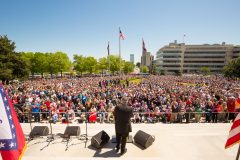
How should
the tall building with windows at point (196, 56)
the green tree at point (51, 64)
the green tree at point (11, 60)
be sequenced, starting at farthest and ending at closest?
the tall building with windows at point (196, 56), the green tree at point (51, 64), the green tree at point (11, 60)

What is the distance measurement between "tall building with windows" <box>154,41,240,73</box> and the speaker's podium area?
13715 centimetres

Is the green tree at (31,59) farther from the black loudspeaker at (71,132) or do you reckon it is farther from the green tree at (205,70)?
the green tree at (205,70)

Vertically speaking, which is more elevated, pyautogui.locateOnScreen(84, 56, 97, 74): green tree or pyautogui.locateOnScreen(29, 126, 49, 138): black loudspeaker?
pyautogui.locateOnScreen(84, 56, 97, 74): green tree

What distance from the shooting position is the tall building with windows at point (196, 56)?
13525 centimetres

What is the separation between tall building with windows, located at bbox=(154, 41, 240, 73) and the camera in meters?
135

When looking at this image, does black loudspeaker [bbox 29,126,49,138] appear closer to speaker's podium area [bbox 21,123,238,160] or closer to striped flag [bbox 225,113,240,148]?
speaker's podium area [bbox 21,123,238,160]

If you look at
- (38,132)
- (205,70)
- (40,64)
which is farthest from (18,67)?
(205,70)

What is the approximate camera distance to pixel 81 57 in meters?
107

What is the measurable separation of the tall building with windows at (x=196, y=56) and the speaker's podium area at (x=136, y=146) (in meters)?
137

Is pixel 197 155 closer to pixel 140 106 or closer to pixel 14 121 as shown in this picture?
pixel 14 121

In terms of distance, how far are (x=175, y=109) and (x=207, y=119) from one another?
234 centimetres

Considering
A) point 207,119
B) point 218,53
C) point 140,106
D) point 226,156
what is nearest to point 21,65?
point 140,106

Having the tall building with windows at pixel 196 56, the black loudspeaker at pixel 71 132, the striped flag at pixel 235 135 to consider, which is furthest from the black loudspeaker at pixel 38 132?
the tall building with windows at pixel 196 56

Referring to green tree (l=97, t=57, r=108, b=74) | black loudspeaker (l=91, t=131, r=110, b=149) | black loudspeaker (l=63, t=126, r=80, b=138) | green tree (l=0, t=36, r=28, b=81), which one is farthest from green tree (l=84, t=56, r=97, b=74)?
black loudspeaker (l=91, t=131, r=110, b=149)
